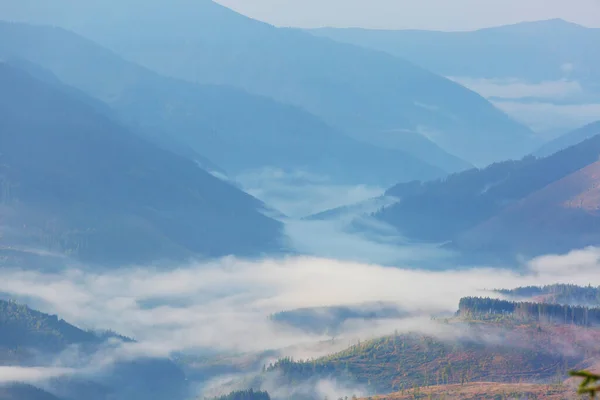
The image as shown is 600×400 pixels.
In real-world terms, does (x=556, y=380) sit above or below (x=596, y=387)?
above

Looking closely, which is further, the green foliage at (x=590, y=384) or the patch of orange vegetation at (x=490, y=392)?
the patch of orange vegetation at (x=490, y=392)

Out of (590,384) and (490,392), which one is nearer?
(590,384)

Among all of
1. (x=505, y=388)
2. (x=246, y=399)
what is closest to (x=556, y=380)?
(x=505, y=388)

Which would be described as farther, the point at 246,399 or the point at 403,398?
the point at 246,399

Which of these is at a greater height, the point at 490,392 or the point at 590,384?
the point at 490,392

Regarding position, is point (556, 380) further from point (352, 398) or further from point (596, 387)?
point (596, 387)

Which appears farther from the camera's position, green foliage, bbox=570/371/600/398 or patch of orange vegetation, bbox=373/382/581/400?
patch of orange vegetation, bbox=373/382/581/400

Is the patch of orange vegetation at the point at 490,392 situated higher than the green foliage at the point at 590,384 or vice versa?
the patch of orange vegetation at the point at 490,392

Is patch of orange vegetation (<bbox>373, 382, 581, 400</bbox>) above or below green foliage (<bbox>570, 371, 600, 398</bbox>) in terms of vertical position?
above
